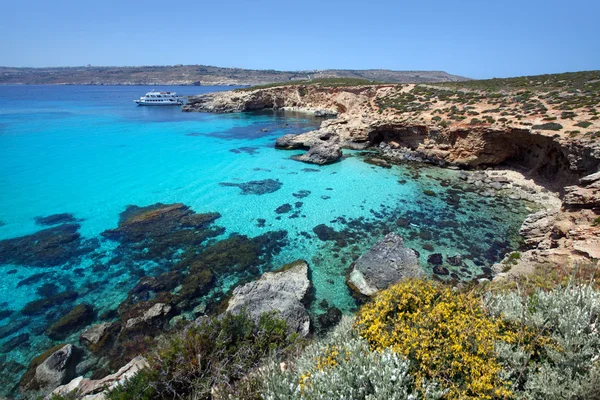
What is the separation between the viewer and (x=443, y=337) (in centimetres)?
474

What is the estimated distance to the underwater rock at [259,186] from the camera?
21984 mm

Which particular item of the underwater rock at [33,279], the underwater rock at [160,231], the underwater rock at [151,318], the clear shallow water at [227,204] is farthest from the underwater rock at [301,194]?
the underwater rock at [33,279]

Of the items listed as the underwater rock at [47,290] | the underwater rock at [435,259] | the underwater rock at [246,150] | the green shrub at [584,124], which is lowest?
the underwater rock at [47,290]

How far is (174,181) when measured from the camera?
24.3m

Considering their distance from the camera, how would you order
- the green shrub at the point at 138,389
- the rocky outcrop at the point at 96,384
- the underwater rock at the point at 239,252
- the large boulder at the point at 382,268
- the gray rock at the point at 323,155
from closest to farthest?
1. the green shrub at the point at 138,389
2. the rocky outcrop at the point at 96,384
3. the large boulder at the point at 382,268
4. the underwater rock at the point at 239,252
5. the gray rock at the point at 323,155

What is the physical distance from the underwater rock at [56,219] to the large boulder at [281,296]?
565 inches

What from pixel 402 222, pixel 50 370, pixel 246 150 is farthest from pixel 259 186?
pixel 50 370

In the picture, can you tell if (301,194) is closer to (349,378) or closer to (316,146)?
(316,146)

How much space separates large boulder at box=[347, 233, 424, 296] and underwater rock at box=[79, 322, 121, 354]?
9.33m

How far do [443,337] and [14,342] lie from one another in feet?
44.9

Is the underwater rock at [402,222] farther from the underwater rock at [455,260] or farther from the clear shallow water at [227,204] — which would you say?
the underwater rock at [455,260]

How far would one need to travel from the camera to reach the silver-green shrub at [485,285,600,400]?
4051 mm

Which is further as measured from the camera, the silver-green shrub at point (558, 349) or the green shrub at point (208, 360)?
the green shrub at point (208, 360)

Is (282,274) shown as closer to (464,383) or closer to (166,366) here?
(166,366)
